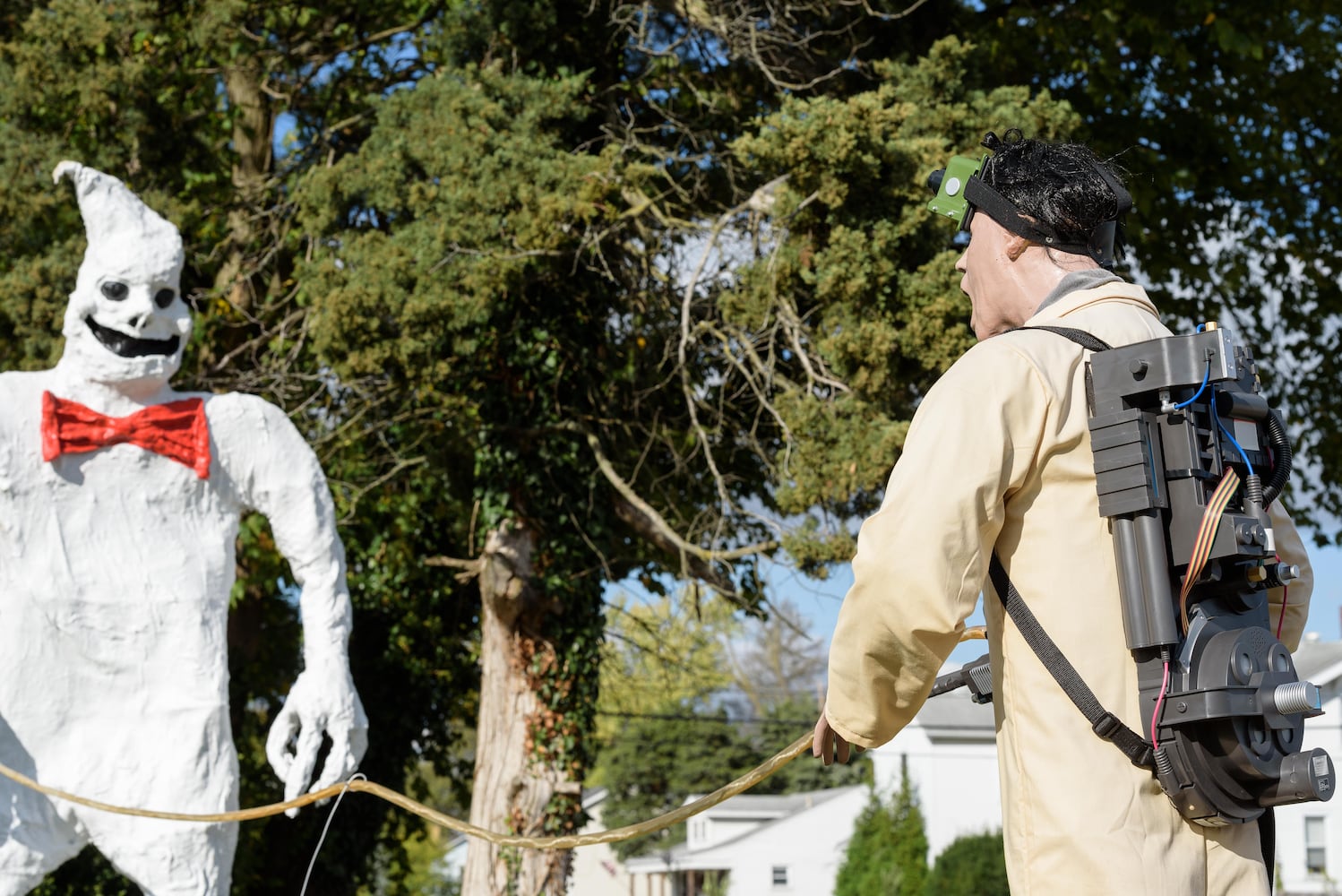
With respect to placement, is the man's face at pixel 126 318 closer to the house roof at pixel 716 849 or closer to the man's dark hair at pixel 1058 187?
the man's dark hair at pixel 1058 187

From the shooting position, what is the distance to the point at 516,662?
35.4 feet

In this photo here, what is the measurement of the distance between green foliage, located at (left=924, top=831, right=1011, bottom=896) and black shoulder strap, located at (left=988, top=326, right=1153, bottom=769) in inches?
1000

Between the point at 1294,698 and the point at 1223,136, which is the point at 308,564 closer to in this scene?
the point at 1294,698

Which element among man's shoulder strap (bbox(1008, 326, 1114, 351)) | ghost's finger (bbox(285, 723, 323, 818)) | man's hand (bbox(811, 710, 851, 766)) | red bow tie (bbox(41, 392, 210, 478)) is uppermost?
red bow tie (bbox(41, 392, 210, 478))

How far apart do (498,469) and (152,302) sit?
503 cm

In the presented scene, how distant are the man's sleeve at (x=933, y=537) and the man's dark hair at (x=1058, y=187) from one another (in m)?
0.29

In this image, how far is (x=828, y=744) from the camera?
2.46 metres

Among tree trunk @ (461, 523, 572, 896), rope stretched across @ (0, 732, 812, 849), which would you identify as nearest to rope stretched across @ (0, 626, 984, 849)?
rope stretched across @ (0, 732, 812, 849)

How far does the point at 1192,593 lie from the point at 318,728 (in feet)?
12.9

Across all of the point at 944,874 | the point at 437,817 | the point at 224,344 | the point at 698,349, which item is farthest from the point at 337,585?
the point at 944,874

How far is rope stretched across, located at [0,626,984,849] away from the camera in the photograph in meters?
3.23

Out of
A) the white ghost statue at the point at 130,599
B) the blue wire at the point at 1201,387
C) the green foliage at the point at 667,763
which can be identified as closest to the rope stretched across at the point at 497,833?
the white ghost statue at the point at 130,599

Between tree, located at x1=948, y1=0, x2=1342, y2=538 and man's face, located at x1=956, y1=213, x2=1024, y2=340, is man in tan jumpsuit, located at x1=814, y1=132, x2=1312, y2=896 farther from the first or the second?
tree, located at x1=948, y1=0, x2=1342, y2=538

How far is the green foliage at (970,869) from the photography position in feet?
88.1
